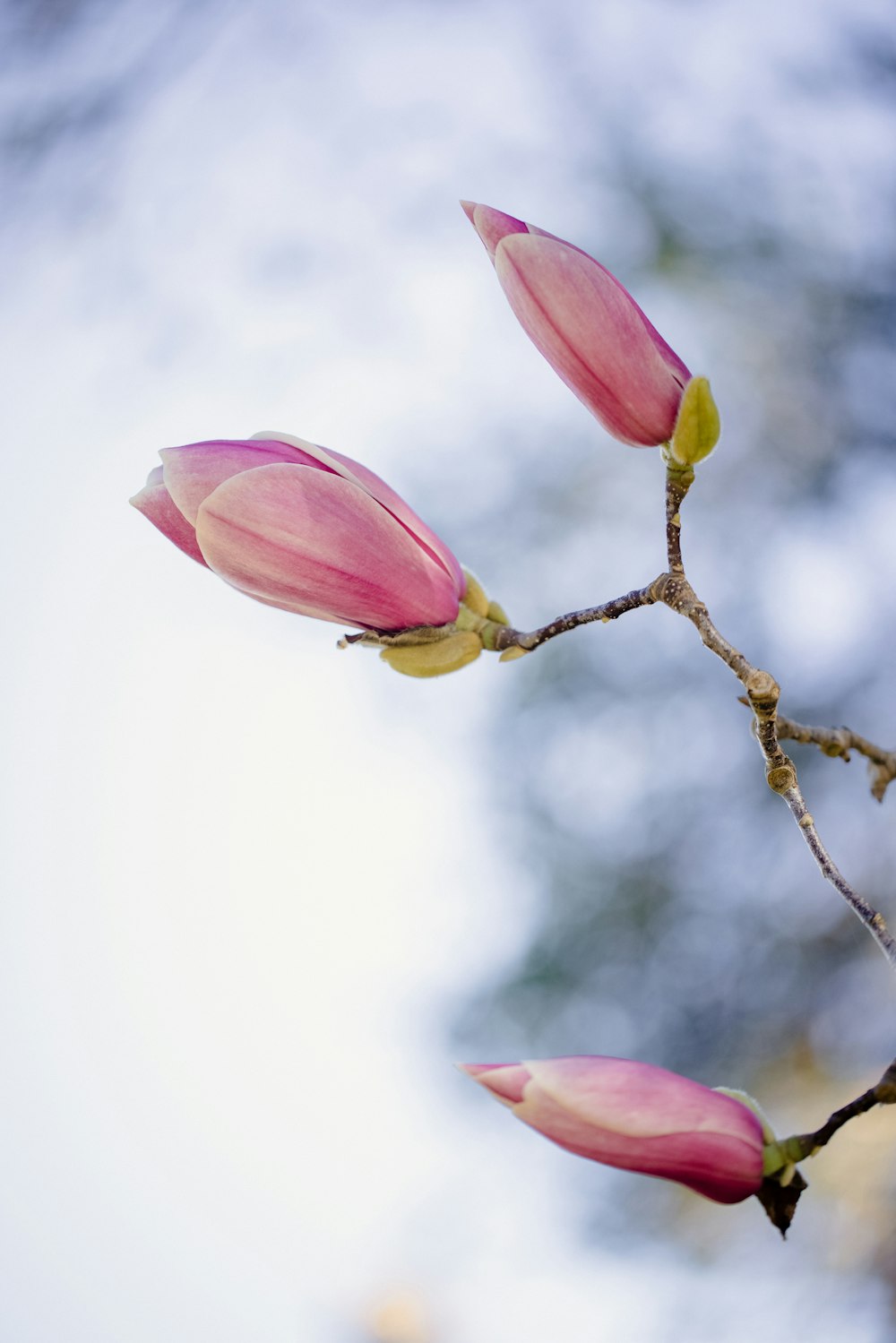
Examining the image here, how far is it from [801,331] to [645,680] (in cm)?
38

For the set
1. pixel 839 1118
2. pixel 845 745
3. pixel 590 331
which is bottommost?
pixel 839 1118

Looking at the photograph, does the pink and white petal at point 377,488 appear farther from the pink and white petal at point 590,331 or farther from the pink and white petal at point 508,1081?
the pink and white petal at point 508,1081

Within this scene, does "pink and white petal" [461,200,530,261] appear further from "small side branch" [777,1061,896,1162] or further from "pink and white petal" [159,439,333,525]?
"small side branch" [777,1061,896,1162]

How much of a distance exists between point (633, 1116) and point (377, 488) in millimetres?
227

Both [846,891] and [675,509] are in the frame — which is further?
[675,509]

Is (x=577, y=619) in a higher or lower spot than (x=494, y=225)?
lower

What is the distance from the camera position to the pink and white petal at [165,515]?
1.31ft

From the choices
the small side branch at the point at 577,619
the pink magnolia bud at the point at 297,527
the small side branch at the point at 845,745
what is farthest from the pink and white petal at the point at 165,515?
the small side branch at the point at 845,745

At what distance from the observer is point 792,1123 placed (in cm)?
105

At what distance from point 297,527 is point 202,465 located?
38mm

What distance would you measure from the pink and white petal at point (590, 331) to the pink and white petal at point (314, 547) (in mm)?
85

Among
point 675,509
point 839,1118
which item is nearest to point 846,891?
point 839,1118

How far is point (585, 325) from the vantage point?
395 millimetres

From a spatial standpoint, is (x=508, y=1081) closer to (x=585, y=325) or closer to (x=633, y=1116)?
(x=633, y=1116)
